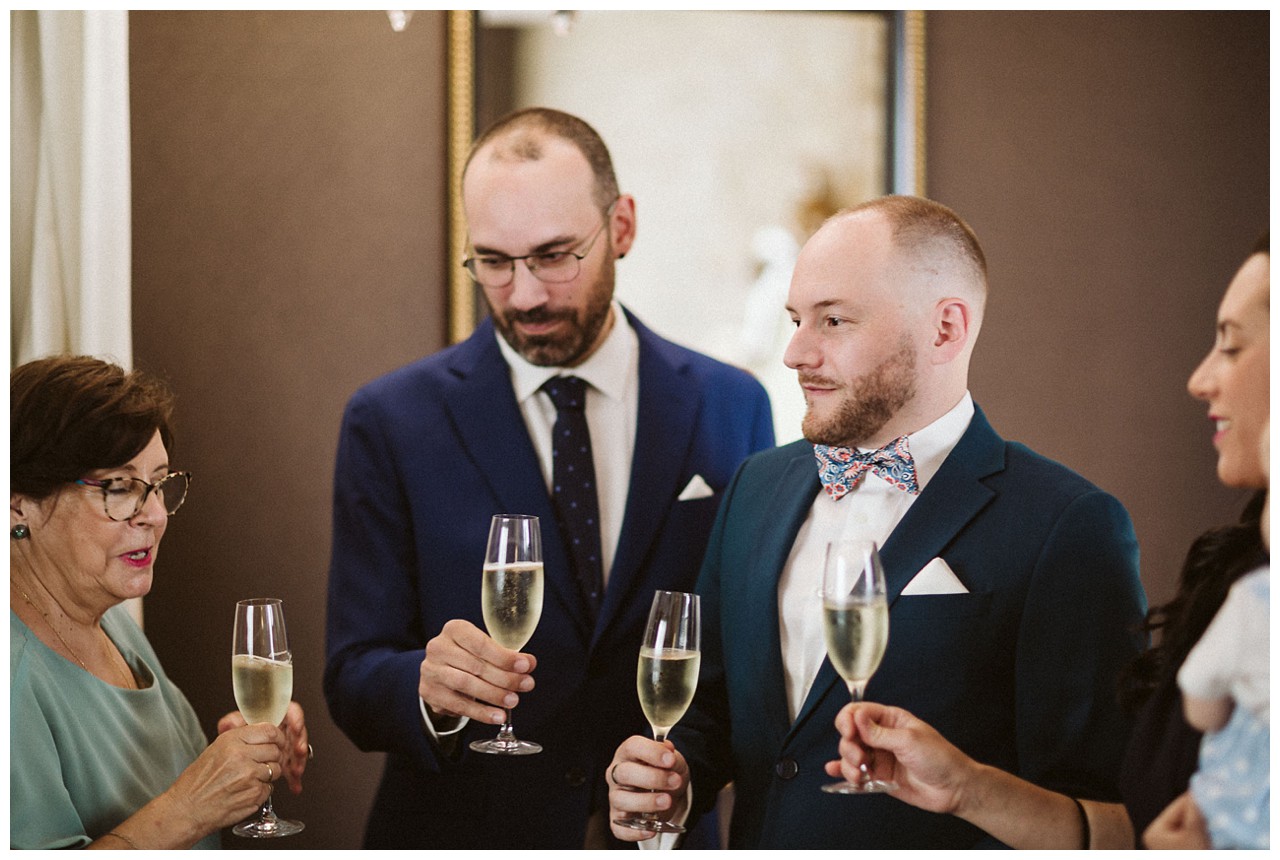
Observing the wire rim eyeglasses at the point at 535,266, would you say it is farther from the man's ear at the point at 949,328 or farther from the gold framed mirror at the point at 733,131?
the gold framed mirror at the point at 733,131

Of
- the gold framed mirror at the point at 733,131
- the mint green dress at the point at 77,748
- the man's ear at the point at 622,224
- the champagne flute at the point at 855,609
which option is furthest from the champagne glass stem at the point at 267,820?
the gold framed mirror at the point at 733,131

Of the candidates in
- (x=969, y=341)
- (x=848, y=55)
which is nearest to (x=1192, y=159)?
(x=848, y=55)

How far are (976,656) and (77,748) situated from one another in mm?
1368

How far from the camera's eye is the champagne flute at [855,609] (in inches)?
62.6

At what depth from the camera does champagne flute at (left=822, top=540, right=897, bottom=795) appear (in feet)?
5.21

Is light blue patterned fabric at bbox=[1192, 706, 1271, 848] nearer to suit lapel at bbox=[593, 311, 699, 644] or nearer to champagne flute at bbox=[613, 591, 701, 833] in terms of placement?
champagne flute at bbox=[613, 591, 701, 833]

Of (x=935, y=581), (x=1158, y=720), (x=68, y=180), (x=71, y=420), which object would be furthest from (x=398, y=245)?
(x=1158, y=720)

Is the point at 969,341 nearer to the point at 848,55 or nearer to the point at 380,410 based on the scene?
the point at 380,410

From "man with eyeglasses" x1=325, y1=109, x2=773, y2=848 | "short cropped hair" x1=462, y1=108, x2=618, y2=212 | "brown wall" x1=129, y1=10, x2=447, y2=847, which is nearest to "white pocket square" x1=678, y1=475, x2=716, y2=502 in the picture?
"man with eyeglasses" x1=325, y1=109, x2=773, y2=848

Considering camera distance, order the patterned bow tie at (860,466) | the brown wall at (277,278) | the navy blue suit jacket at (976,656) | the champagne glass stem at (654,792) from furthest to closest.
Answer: the brown wall at (277,278)
the patterned bow tie at (860,466)
the champagne glass stem at (654,792)
the navy blue suit jacket at (976,656)

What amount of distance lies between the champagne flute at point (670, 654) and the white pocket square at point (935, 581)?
330 millimetres

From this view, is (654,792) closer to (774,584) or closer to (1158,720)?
(774,584)

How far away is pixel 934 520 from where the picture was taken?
187 centimetres

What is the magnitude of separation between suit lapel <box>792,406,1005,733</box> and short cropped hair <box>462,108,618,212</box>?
982mm
